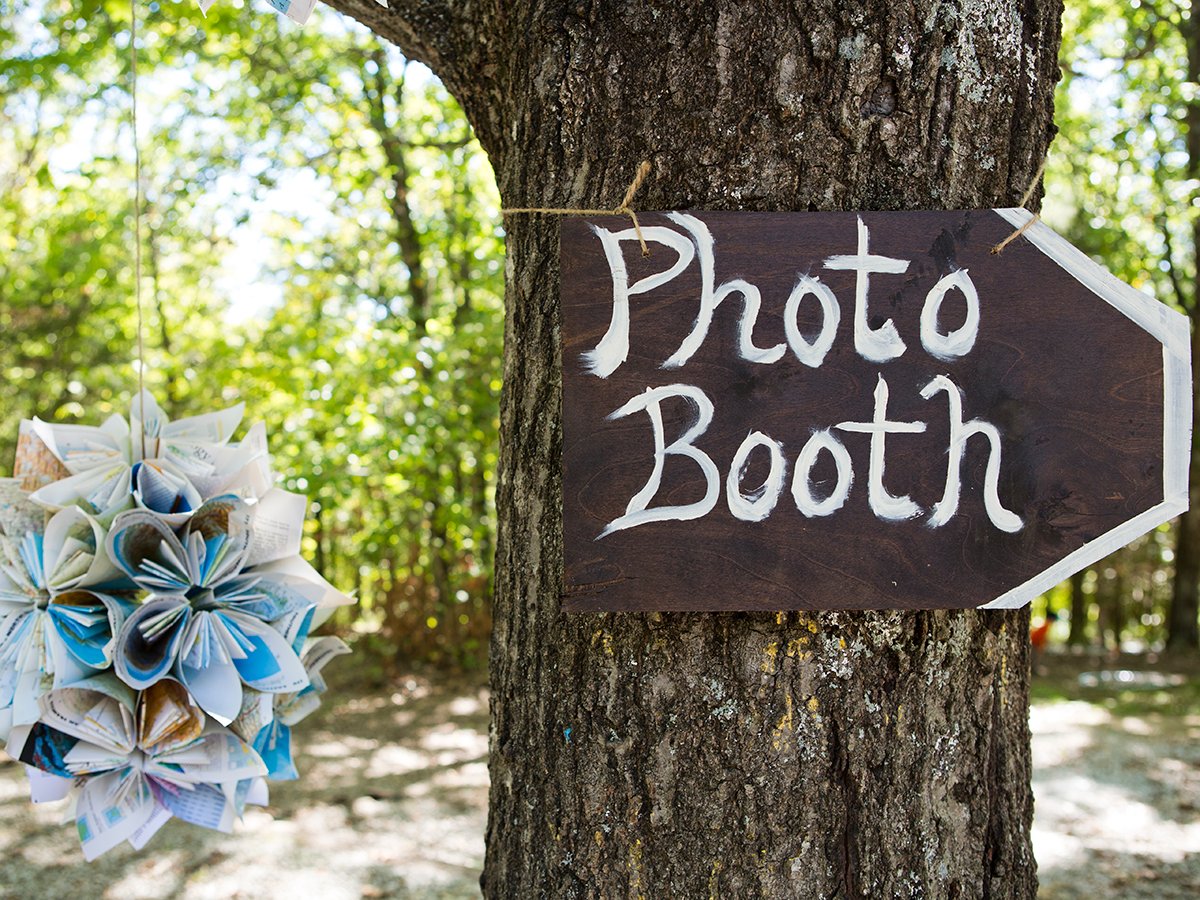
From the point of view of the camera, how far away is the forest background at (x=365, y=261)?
4656 millimetres

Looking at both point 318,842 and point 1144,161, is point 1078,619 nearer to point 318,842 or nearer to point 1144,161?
point 1144,161

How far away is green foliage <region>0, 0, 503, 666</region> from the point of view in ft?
15.0

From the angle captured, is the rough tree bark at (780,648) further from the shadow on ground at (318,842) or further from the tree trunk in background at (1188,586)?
the tree trunk in background at (1188,586)

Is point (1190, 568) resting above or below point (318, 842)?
above

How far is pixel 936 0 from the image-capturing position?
1064mm

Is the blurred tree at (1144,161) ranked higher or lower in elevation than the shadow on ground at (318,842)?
higher

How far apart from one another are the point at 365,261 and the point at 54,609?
5.79 m

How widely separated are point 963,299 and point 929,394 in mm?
135

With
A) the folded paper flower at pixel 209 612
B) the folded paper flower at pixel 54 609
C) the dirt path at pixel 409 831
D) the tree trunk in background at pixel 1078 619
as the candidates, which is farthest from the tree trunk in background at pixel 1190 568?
the folded paper flower at pixel 54 609

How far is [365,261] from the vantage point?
21.4 ft

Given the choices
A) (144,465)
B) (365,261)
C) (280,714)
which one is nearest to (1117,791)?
(280,714)

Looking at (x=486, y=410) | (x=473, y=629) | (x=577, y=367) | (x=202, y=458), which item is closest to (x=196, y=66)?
(x=486, y=410)

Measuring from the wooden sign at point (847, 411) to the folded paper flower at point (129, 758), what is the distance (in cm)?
62

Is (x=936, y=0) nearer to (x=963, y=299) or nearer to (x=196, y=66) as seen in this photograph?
(x=963, y=299)
